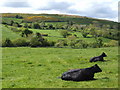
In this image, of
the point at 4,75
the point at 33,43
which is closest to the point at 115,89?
the point at 4,75

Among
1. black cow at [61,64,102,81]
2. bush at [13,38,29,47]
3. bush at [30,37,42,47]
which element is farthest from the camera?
bush at [13,38,29,47]

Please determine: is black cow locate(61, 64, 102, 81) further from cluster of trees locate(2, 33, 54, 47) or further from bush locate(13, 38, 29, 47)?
bush locate(13, 38, 29, 47)

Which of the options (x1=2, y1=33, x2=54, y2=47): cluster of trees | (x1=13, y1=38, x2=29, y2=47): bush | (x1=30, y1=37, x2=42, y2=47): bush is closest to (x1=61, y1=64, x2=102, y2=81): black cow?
(x1=2, y1=33, x2=54, y2=47): cluster of trees

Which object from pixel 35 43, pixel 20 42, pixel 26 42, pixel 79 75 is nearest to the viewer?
pixel 79 75

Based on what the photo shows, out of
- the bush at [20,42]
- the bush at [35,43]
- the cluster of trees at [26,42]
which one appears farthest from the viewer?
the bush at [20,42]

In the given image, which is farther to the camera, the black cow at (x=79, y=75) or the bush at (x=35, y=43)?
the bush at (x=35, y=43)

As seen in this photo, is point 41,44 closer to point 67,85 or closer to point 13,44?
point 13,44

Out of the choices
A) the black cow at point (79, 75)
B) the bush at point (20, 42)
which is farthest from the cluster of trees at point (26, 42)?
the black cow at point (79, 75)

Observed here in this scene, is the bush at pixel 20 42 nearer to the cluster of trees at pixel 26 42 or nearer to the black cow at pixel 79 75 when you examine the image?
the cluster of trees at pixel 26 42

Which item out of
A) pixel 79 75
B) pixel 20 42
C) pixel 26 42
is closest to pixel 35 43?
pixel 26 42

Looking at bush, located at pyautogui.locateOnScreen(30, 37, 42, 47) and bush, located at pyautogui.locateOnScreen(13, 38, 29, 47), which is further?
bush, located at pyautogui.locateOnScreen(13, 38, 29, 47)

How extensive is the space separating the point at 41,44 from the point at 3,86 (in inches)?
3086

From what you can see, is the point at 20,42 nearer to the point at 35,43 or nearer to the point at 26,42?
the point at 26,42

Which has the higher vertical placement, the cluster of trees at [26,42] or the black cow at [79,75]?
the black cow at [79,75]
